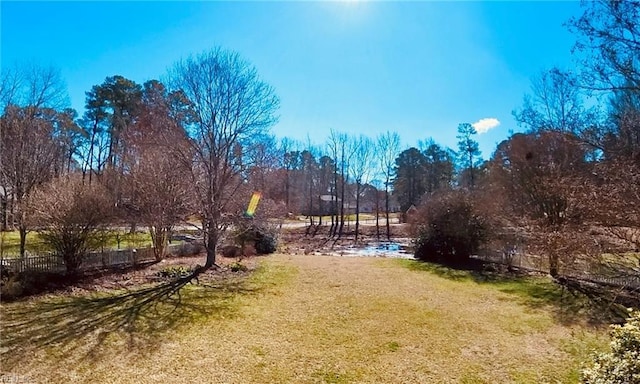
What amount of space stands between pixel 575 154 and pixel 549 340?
8.05m

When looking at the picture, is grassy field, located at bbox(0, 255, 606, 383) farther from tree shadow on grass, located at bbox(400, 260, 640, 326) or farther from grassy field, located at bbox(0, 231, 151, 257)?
grassy field, located at bbox(0, 231, 151, 257)

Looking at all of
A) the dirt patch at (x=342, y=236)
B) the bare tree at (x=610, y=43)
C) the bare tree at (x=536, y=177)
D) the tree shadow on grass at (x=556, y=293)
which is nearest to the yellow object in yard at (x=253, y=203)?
the tree shadow on grass at (x=556, y=293)

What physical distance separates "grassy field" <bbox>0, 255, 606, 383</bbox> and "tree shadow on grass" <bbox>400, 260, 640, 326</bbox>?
0.31ft

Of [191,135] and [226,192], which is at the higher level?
[191,135]

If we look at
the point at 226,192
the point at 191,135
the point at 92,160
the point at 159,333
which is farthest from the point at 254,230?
the point at 92,160

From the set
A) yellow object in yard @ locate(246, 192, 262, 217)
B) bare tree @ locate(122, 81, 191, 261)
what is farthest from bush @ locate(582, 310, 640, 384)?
yellow object in yard @ locate(246, 192, 262, 217)

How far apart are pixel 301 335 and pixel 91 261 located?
26.0ft

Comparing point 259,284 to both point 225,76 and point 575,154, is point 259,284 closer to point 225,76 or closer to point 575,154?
point 225,76

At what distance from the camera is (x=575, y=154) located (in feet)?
38.9

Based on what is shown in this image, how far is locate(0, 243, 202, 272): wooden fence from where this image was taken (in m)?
9.37

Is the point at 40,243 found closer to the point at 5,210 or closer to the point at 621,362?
the point at 5,210

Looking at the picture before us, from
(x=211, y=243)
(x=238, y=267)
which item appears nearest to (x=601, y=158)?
(x=238, y=267)

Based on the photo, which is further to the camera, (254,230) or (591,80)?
(254,230)

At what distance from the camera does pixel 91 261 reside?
35.3 ft
